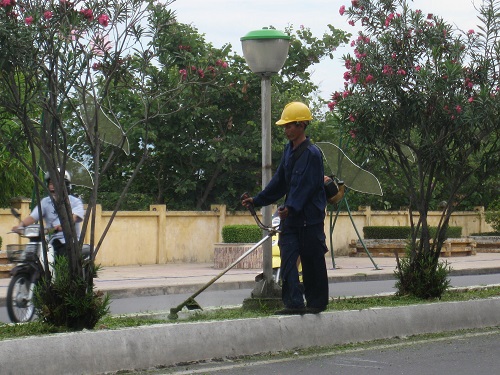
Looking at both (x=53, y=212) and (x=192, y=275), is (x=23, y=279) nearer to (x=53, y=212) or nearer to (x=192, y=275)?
(x=53, y=212)

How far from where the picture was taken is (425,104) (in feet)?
38.6

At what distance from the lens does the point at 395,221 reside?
115 ft

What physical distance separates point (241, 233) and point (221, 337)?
17.3m

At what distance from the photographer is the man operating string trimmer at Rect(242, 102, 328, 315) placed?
9.30 meters

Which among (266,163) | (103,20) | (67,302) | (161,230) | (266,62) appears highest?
(266,62)

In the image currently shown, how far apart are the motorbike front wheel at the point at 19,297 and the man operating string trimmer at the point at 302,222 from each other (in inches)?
125

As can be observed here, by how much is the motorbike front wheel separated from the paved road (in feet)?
11.7

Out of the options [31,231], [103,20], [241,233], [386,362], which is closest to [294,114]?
[103,20]

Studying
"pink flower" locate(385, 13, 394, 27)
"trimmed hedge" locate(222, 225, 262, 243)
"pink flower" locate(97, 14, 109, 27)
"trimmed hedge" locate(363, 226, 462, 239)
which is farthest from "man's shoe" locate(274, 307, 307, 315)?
"trimmed hedge" locate(363, 226, 462, 239)

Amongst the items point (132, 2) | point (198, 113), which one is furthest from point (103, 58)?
point (198, 113)

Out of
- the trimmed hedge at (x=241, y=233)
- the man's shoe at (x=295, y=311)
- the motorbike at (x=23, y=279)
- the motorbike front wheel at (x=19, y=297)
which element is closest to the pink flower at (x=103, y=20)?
the man's shoe at (x=295, y=311)

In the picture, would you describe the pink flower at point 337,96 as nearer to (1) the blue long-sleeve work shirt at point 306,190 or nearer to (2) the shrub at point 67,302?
(1) the blue long-sleeve work shirt at point 306,190

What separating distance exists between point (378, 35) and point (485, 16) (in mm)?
1298

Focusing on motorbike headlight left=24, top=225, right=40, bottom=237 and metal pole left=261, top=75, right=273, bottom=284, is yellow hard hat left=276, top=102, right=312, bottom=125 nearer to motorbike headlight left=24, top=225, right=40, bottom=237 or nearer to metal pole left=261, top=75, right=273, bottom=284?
metal pole left=261, top=75, right=273, bottom=284
